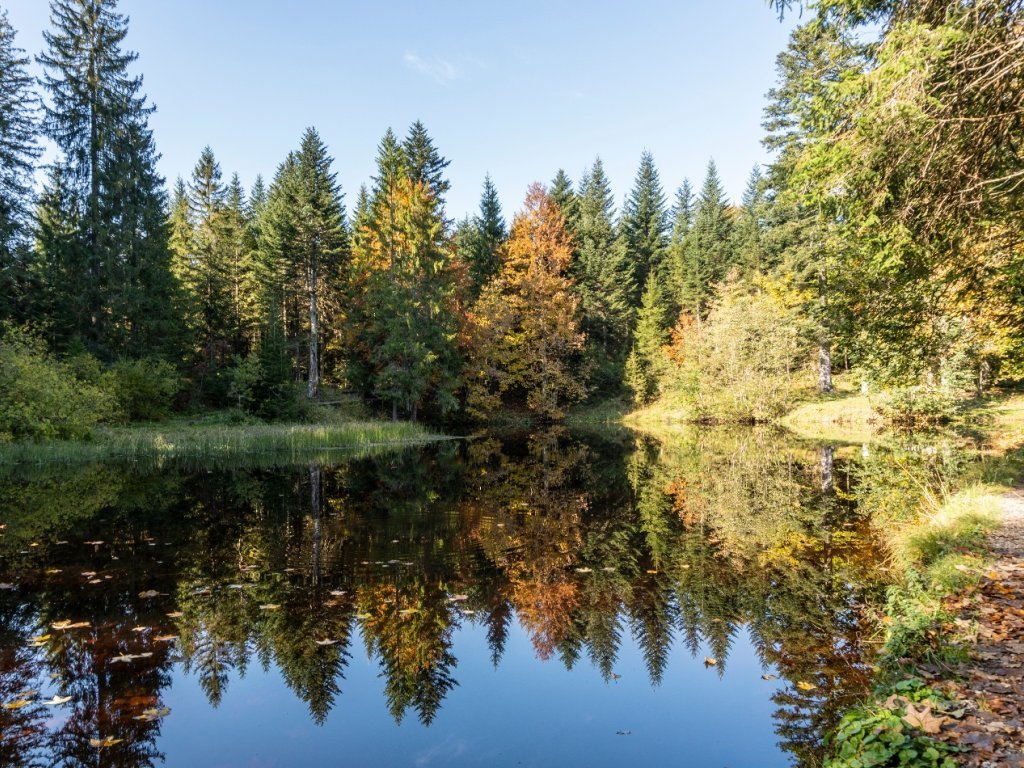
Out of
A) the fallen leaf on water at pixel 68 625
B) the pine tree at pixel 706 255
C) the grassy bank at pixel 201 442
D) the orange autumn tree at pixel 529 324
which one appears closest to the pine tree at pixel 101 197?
the grassy bank at pixel 201 442

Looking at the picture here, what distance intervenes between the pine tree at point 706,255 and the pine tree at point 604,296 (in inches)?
189

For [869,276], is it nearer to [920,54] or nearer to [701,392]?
[920,54]

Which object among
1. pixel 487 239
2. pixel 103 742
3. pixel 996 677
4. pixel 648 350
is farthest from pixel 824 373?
pixel 103 742

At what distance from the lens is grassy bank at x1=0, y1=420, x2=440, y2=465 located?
17.9m

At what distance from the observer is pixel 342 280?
34344mm

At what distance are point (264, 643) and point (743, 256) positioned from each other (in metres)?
44.6

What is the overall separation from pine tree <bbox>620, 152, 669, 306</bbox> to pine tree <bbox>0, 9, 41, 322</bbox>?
4098 centimetres

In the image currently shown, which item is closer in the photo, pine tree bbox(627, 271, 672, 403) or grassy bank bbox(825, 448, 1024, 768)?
grassy bank bbox(825, 448, 1024, 768)

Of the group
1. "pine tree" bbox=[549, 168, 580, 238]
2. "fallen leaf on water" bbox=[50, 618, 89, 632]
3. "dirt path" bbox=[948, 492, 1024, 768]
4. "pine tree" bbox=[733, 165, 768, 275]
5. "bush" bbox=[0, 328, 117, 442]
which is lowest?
"dirt path" bbox=[948, 492, 1024, 768]

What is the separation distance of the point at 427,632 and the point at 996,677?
4.93 meters

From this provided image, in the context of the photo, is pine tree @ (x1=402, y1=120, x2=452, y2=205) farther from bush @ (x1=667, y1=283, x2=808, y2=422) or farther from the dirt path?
the dirt path

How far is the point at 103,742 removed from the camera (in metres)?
4.12

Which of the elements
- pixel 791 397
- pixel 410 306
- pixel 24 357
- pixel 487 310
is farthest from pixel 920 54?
pixel 791 397

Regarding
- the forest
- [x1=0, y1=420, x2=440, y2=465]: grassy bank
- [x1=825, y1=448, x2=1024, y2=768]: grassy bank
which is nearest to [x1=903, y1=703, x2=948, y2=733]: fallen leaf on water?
[x1=825, y1=448, x2=1024, y2=768]: grassy bank
